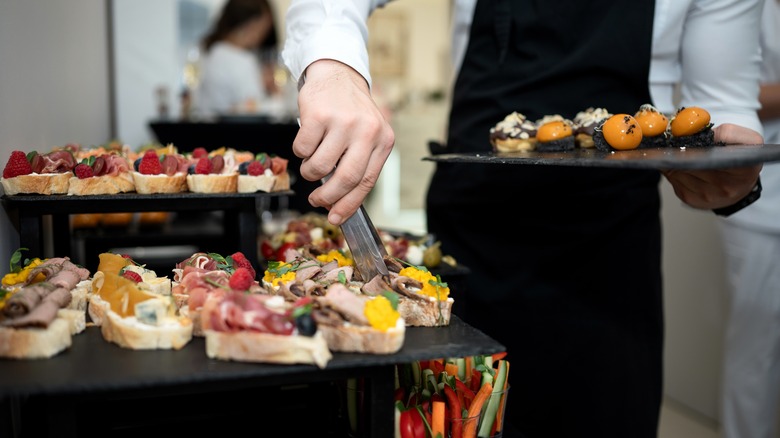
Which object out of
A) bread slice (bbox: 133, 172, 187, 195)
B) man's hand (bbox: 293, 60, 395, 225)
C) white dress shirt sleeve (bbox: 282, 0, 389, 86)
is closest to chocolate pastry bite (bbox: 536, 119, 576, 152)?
white dress shirt sleeve (bbox: 282, 0, 389, 86)

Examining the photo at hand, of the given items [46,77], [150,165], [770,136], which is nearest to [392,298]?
[150,165]

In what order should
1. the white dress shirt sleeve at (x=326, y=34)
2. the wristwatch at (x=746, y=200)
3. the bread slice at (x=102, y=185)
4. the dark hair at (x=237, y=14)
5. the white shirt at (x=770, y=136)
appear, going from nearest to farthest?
1. the white dress shirt sleeve at (x=326, y=34)
2. the bread slice at (x=102, y=185)
3. the wristwatch at (x=746, y=200)
4. the white shirt at (x=770, y=136)
5. the dark hair at (x=237, y=14)

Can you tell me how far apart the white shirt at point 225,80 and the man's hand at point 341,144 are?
417 cm

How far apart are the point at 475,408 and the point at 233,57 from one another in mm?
4695

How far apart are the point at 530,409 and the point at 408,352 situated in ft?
3.43

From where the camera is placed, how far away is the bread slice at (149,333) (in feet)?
2.90

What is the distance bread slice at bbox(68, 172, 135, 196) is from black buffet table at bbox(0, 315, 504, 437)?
49 centimetres

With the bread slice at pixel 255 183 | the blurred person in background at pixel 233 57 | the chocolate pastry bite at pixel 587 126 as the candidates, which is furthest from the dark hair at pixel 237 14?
the chocolate pastry bite at pixel 587 126

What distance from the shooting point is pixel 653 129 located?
141 centimetres

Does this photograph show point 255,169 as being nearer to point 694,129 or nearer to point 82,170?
point 82,170

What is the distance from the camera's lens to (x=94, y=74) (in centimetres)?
284

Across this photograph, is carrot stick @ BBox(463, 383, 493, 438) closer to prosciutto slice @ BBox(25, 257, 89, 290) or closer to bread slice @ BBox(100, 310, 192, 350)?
bread slice @ BBox(100, 310, 192, 350)

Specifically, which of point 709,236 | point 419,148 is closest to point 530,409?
point 709,236

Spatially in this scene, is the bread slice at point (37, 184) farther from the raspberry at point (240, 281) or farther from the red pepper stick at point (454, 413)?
the red pepper stick at point (454, 413)
